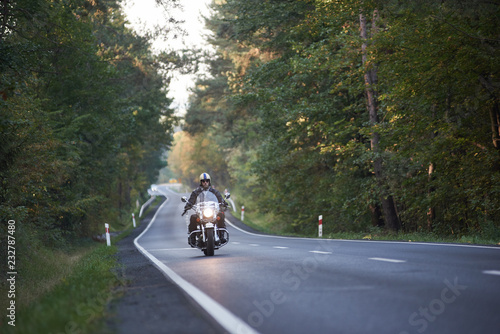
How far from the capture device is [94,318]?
5.37 meters

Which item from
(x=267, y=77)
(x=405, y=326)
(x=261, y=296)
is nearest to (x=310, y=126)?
(x=267, y=77)

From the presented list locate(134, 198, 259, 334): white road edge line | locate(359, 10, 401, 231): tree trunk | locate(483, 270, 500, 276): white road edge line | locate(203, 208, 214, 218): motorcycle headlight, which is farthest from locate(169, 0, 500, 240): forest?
locate(134, 198, 259, 334): white road edge line

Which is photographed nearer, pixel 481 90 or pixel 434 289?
pixel 434 289

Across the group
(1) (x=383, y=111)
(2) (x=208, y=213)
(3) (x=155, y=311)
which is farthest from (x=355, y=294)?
(1) (x=383, y=111)

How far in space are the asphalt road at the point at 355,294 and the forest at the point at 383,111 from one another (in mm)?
7358

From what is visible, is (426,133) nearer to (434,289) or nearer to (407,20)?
(407,20)

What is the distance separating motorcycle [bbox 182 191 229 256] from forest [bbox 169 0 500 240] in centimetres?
742

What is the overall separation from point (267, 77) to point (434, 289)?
69.6 ft

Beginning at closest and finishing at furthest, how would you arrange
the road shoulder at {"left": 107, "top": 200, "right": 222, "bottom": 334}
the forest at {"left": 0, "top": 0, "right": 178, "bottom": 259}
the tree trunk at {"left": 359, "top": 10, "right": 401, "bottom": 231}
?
1. the road shoulder at {"left": 107, "top": 200, "right": 222, "bottom": 334}
2. the forest at {"left": 0, "top": 0, "right": 178, "bottom": 259}
3. the tree trunk at {"left": 359, "top": 10, "right": 401, "bottom": 231}

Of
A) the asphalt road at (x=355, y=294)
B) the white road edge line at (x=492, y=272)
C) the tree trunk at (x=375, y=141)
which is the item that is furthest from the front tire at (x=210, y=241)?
the tree trunk at (x=375, y=141)

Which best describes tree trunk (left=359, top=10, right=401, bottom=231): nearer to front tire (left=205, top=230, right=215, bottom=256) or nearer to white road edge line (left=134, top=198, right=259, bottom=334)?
front tire (left=205, top=230, right=215, bottom=256)

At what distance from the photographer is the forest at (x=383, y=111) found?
52.4 ft

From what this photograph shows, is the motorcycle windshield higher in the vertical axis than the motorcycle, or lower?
higher

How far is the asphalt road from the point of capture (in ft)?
15.9
